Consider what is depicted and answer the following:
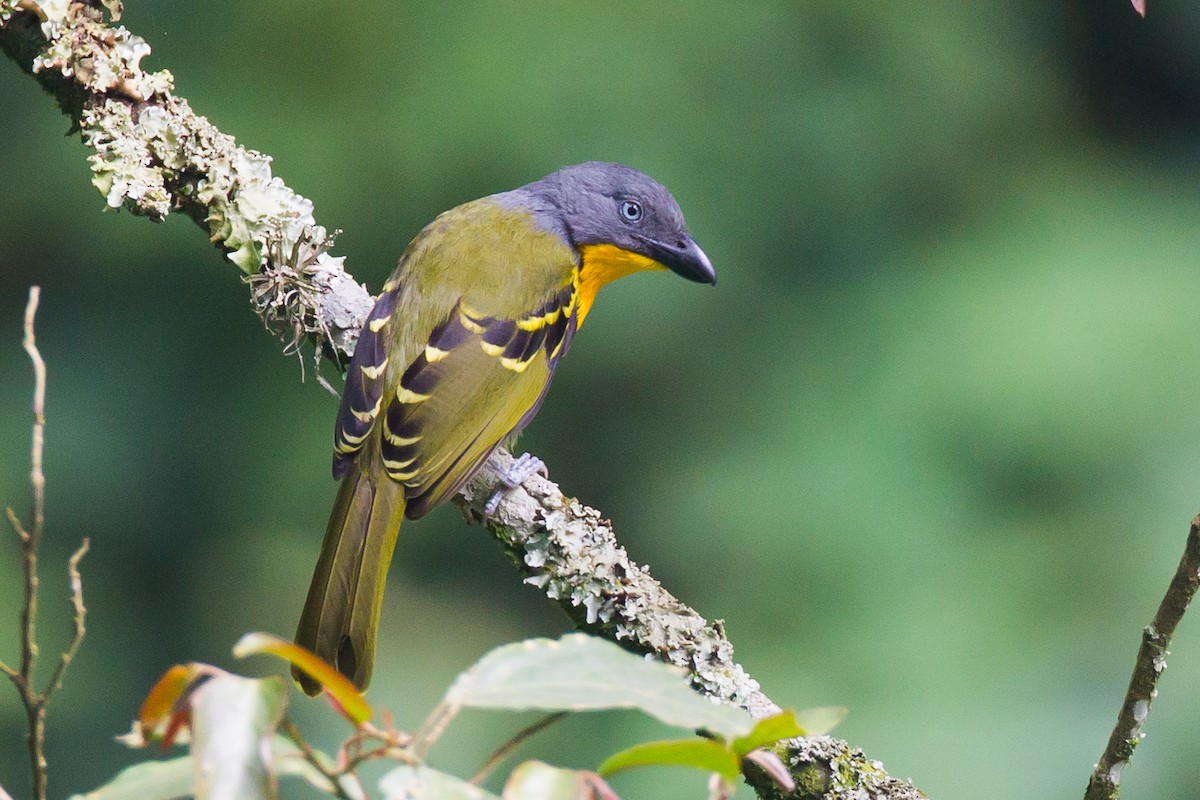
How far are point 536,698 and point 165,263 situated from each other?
12.7 feet

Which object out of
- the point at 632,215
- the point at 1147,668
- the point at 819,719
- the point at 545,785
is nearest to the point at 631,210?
the point at 632,215

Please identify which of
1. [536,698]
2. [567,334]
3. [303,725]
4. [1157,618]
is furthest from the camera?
[303,725]

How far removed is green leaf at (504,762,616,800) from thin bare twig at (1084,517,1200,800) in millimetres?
822

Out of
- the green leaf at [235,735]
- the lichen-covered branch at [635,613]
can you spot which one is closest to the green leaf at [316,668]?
the green leaf at [235,735]

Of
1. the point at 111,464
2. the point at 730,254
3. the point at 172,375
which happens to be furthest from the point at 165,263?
the point at 730,254

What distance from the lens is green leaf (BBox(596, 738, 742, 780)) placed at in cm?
85

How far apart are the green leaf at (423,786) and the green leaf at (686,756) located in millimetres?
95

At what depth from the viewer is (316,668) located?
806mm

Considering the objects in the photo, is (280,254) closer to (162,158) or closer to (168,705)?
(162,158)

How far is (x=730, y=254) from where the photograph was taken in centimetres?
421

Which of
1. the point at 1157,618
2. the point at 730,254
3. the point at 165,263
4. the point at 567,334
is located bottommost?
the point at 1157,618

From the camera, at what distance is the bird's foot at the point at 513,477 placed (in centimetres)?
210

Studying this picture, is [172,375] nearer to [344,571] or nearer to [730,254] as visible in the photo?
[730,254]

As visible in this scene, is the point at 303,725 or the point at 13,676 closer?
the point at 13,676
